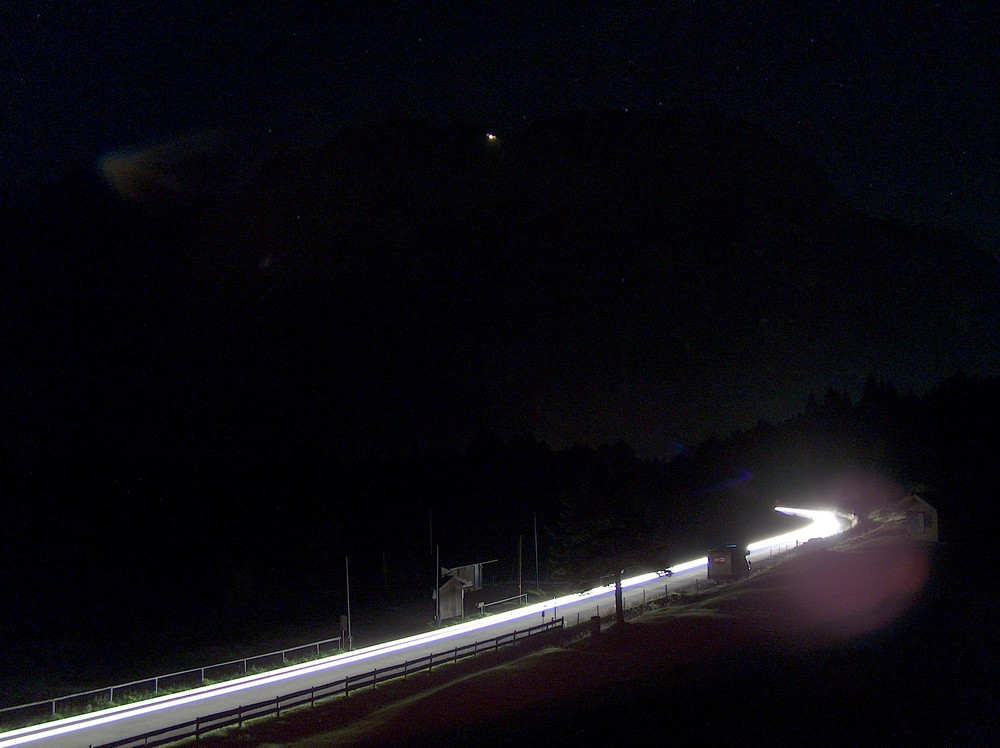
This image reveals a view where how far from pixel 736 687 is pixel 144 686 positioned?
20.3 metres

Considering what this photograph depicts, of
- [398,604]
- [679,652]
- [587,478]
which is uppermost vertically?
[587,478]

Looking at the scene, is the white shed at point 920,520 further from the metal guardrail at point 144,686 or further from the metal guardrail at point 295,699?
the metal guardrail at point 144,686

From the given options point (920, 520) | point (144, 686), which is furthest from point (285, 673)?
point (920, 520)

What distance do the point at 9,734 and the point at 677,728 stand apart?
1755cm

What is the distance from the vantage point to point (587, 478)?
129 feet

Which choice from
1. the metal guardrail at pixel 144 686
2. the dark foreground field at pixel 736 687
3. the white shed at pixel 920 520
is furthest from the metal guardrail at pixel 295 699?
the white shed at pixel 920 520

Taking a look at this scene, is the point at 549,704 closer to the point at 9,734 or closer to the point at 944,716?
the point at 944,716

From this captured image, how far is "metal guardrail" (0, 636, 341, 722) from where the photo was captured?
23.4 m

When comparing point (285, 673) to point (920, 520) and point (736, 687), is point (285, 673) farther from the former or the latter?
point (920, 520)

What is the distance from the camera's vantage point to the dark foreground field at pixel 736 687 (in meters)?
19.0

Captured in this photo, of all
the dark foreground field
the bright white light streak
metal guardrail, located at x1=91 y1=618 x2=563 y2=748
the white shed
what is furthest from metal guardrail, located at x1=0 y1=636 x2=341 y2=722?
the white shed

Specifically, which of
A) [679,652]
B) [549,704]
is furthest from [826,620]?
[549,704]

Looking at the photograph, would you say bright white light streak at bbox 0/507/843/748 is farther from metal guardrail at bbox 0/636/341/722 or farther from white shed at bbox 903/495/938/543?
white shed at bbox 903/495/938/543

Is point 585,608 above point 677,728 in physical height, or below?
below
